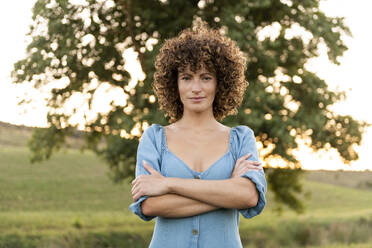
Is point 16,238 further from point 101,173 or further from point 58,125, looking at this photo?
point 101,173

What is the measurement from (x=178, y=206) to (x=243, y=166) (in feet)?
1.49

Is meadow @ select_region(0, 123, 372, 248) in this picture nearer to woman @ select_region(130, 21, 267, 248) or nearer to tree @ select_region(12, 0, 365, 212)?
tree @ select_region(12, 0, 365, 212)

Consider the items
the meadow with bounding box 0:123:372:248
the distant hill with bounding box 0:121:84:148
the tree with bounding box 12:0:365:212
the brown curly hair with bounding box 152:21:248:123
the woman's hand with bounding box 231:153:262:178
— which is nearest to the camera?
the woman's hand with bounding box 231:153:262:178

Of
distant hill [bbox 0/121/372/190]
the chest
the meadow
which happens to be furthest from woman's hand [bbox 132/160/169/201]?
distant hill [bbox 0/121/372/190]

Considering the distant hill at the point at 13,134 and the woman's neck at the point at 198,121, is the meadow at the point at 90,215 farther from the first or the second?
the woman's neck at the point at 198,121

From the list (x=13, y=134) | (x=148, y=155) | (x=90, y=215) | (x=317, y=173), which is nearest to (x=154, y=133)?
(x=148, y=155)

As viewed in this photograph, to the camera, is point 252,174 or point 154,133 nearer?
point 252,174

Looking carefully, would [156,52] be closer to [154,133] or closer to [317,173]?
[154,133]

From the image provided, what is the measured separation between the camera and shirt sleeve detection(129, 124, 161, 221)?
2.91m

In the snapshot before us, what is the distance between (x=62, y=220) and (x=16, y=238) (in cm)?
301

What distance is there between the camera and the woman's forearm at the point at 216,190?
2.77 metres

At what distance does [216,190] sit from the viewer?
278 centimetres

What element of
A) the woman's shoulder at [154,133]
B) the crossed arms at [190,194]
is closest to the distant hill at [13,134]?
the woman's shoulder at [154,133]

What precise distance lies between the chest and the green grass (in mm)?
11223
